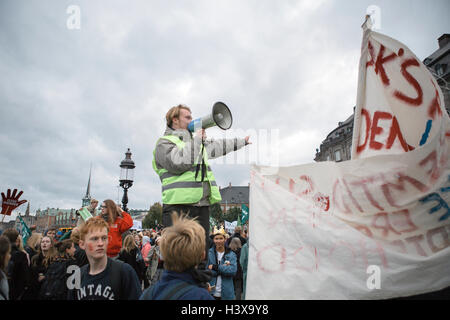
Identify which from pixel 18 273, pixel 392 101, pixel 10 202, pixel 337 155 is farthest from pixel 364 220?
pixel 337 155

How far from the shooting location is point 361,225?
2186mm

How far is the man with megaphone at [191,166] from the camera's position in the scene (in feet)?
7.62

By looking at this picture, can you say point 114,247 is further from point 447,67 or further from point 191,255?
point 447,67

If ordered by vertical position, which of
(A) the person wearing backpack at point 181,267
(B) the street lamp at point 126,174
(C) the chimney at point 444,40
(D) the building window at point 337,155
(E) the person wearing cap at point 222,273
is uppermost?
(C) the chimney at point 444,40

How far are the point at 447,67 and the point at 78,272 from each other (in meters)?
31.3

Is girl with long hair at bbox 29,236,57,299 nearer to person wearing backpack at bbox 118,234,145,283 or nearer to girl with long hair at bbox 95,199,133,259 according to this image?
girl with long hair at bbox 95,199,133,259

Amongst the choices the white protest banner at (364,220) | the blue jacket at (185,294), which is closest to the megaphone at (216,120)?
the white protest banner at (364,220)

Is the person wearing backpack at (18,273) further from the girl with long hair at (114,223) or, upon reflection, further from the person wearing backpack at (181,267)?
the person wearing backpack at (181,267)

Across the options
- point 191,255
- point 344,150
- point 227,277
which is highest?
point 344,150

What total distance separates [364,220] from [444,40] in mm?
34558

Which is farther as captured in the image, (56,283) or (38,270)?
(38,270)

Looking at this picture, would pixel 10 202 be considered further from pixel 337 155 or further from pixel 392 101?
pixel 337 155

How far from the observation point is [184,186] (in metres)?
2.35
